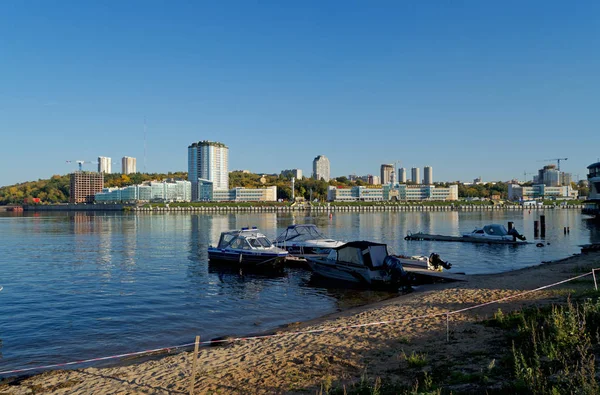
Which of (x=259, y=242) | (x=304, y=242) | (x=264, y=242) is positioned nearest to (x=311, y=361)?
(x=259, y=242)

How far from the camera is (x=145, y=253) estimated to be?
4362 centimetres

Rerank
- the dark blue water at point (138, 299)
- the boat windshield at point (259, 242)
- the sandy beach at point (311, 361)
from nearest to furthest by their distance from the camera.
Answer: the sandy beach at point (311, 361), the dark blue water at point (138, 299), the boat windshield at point (259, 242)

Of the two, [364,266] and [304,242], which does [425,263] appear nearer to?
[364,266]

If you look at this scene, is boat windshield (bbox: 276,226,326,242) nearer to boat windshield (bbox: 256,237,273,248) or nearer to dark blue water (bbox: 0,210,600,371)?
boat windshield (bbox: 256,237,273,248)

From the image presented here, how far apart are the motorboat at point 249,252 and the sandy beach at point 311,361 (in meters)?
16.2

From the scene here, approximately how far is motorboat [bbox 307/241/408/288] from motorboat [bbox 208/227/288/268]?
4373mm

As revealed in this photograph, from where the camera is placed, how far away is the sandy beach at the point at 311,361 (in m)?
9.75

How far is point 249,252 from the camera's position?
3278cm

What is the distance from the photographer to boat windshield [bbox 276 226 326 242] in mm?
38500

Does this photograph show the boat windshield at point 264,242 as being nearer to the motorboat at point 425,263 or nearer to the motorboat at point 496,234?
the motorboat at point 425,263

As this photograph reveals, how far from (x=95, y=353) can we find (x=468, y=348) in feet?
35.9

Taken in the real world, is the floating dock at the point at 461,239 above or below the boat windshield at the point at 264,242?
below

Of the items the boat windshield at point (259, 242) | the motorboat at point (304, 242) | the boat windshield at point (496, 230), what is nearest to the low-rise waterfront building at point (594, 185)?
the boat windshield at point (496, 230)

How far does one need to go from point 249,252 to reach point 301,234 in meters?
6.99
